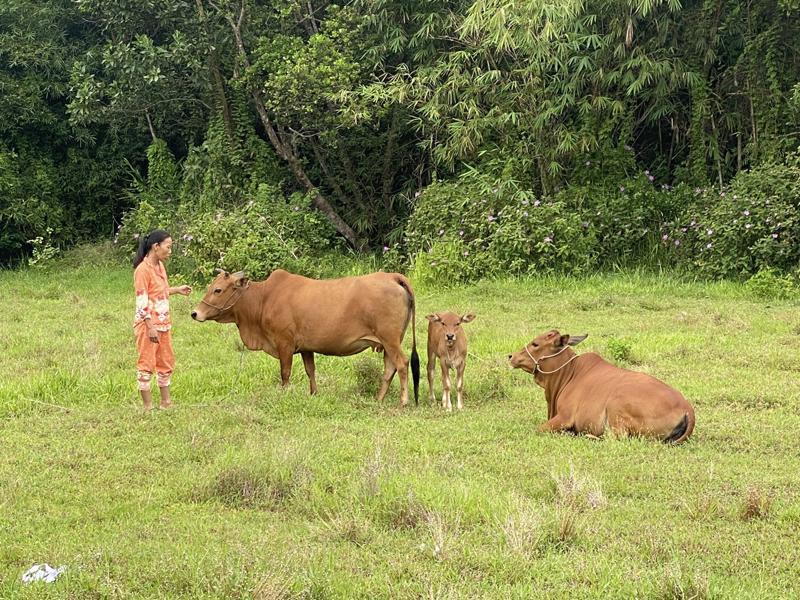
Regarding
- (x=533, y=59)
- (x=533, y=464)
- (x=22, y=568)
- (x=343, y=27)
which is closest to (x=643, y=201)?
(x=533, y=59)

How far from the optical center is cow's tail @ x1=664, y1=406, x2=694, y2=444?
19.2ft

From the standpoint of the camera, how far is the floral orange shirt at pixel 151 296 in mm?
7016

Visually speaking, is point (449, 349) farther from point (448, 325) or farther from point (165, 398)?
point (165, 398)

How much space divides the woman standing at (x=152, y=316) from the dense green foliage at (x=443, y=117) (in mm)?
7038

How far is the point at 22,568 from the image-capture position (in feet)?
13.5

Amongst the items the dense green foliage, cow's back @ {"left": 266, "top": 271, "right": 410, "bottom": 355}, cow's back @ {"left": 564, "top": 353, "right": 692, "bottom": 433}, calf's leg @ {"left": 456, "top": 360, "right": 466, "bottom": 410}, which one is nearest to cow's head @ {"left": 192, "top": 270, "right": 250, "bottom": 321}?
cow's back @ {"left": 266, "top": 271, "right": 410, "bottom": 355}

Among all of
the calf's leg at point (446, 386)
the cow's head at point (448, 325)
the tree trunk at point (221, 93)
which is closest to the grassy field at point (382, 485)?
the calf's leg at point (446, 386)

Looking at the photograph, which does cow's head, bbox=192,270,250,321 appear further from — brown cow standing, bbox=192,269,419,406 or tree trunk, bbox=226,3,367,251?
tree trunk, bbox=226,3,367,251

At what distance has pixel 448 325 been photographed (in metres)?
7.27

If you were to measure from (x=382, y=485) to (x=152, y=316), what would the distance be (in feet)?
9.46

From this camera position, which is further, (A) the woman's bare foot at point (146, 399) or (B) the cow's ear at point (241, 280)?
(B) the cow's ear at point (241, 280)

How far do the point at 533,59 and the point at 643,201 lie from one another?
2.95 metres

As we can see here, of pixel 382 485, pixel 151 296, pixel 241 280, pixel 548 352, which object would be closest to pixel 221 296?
pixel 241 280

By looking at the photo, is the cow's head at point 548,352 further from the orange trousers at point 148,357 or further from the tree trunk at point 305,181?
the tree trunk at point 305,181
